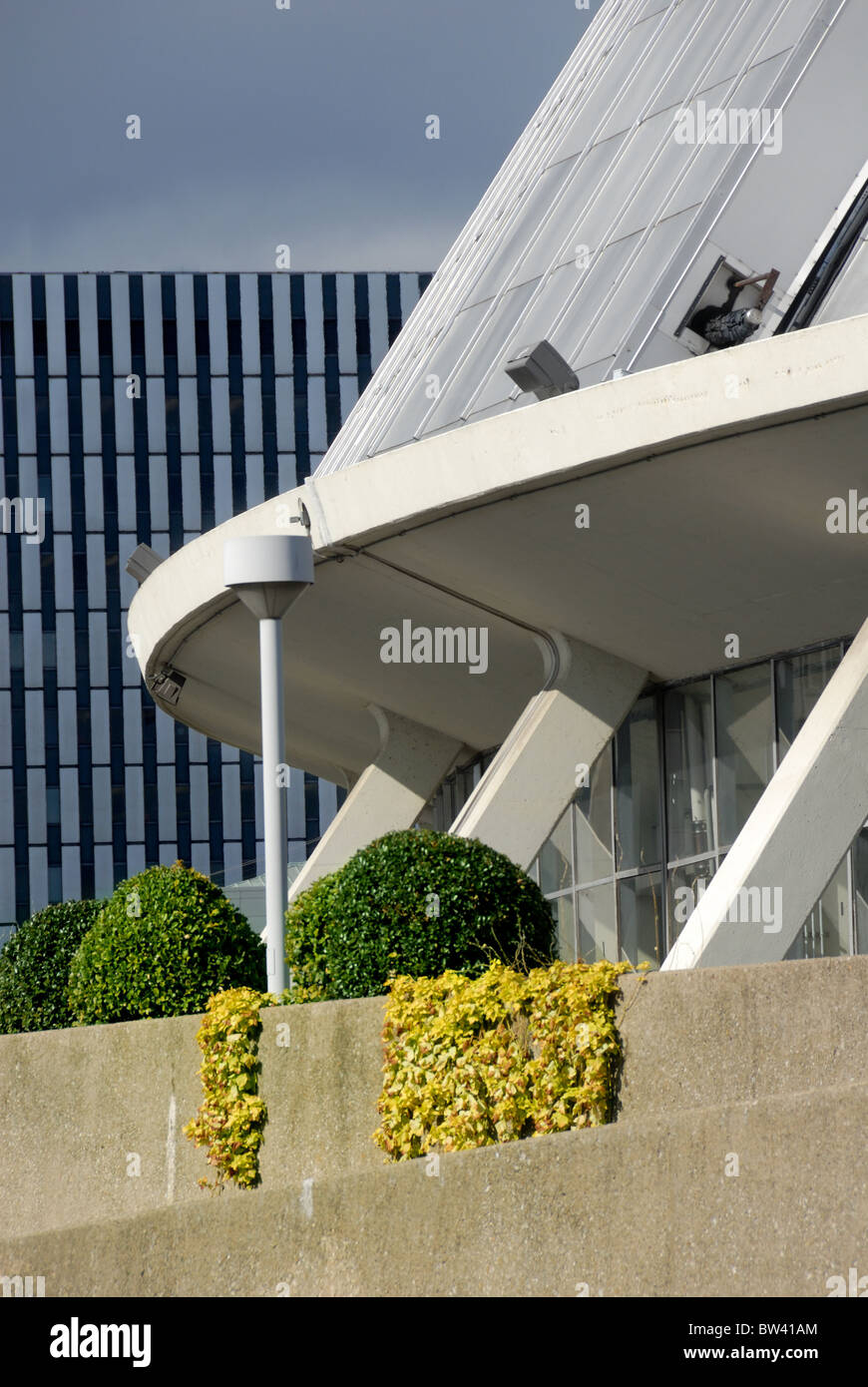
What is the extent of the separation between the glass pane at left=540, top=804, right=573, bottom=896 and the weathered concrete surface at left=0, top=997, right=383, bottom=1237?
27.6 feet

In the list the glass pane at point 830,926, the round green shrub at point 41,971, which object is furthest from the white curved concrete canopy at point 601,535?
the round green shrub at point 41,971

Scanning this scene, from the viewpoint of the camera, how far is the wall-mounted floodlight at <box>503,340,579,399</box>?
1363cm

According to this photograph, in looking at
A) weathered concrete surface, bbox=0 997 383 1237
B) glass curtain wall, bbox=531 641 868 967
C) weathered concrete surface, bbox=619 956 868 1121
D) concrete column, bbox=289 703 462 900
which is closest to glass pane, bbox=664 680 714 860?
glass curtain wall, bbox=531 641 868 967

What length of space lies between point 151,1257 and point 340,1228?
89 cm

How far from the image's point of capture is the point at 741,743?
55.4 feet

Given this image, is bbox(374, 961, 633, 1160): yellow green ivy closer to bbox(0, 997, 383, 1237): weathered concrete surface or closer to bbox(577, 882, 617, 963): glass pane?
bbox(0, 997, 383, 1237): weathered concrete surface

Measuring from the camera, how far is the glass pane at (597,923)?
62.4 ft

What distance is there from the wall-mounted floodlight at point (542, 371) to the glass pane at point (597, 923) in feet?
22.9

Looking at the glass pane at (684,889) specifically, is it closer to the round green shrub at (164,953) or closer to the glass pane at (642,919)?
the glass pane at (642,919)

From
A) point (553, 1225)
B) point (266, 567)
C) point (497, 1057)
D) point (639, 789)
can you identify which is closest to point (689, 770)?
point (639, 789)
